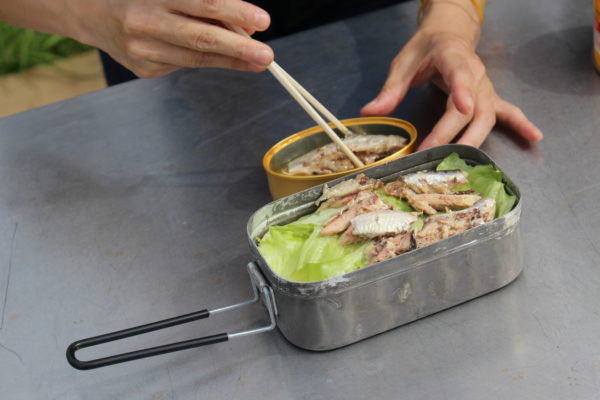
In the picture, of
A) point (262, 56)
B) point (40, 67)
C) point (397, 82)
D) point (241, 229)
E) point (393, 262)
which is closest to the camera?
point (393, 262)

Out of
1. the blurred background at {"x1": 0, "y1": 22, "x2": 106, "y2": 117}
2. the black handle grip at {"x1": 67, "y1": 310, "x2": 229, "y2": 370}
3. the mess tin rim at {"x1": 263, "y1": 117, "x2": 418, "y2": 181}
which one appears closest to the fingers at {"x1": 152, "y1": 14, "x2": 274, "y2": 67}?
the mess tin rim at {"x1": 263, "y1": 117, "x2": 418, "y2": 181}

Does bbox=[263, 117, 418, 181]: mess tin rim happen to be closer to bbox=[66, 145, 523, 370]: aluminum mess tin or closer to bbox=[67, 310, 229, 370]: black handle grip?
bbox=[66, 145, 523, 370]: aluminum mess tin

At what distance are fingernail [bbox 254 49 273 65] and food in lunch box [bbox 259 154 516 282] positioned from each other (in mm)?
226

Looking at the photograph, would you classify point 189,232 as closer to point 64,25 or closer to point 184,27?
point 184,27

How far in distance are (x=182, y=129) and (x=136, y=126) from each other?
0.12m

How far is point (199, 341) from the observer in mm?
964

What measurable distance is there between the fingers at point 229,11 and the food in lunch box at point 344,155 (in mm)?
271

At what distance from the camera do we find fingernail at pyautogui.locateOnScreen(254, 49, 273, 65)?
1.15 meters

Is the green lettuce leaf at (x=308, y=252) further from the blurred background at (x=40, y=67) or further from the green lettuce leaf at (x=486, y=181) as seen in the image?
the blurred background at (x=40, y=67)

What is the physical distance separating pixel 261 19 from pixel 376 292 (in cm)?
48

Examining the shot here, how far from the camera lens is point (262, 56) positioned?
1.15 metres

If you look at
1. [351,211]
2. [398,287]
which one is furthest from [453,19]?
[398,287]

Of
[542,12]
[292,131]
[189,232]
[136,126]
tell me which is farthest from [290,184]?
[542,12]

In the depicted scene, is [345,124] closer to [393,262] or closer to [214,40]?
[214,40]
